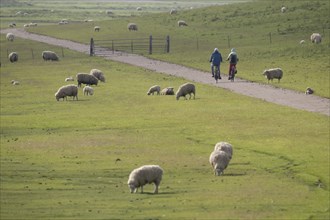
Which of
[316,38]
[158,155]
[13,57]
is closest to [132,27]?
[13,57]

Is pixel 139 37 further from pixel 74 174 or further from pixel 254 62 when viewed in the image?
pixel 74 174

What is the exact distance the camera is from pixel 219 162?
3972 centimetres

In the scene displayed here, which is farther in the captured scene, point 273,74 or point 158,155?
point 273,74

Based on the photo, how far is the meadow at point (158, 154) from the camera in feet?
112

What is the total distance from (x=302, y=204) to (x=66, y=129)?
870 inches

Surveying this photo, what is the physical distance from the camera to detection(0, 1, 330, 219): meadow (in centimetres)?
3412

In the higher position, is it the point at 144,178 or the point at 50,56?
the point at 144,178

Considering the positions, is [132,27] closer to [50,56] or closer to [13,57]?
[50,56]

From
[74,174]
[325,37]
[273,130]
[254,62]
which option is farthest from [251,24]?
[74,174]

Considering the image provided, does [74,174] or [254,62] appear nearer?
[74,174]

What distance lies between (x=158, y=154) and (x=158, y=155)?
252 mm

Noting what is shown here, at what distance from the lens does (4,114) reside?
201 feet

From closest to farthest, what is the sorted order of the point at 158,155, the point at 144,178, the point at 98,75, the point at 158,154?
the point at 144,178 → the point at 158,155 → the point at 158,154 → the point at 98,75

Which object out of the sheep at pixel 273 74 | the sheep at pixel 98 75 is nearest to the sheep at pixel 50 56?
the sheep at pixel 98 75
